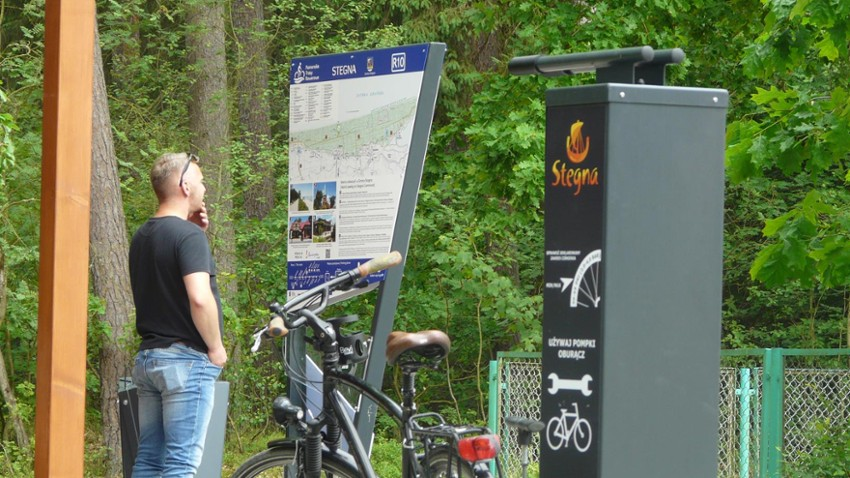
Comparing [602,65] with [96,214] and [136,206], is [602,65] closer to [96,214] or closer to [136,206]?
[96,214]

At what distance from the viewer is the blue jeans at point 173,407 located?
5.15 meters

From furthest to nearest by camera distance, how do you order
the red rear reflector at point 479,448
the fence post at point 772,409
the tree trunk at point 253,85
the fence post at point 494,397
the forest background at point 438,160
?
the tree trunk at point 253,85 → the fence post at point 494,397 → the forest background at point 438,160 → the fence post at point 772,409 → the red rear reflector at point 479,448

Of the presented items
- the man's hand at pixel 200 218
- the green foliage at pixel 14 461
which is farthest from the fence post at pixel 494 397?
the man's hand at pixel 200 218

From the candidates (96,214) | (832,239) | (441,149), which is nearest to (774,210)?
(441,149)

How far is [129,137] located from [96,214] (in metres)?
3.83

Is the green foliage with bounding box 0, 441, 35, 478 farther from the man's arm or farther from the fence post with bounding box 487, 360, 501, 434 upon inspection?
the man's arm

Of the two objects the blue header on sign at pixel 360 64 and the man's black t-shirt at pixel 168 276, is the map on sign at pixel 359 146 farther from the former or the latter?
the man's black t-shirt at pixel 168 276

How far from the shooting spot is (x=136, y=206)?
13273 millimetres

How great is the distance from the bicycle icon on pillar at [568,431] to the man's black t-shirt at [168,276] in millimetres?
2443

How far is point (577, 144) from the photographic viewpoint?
9.85 feet

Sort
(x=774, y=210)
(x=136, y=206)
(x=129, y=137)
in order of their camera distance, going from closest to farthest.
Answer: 1. (x=136, y=206)
2. (x=129, y=137)
3. (x=774, y=210)

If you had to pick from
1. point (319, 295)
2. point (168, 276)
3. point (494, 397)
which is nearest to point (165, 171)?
point (168, 276)

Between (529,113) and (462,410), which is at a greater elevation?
(529,113)

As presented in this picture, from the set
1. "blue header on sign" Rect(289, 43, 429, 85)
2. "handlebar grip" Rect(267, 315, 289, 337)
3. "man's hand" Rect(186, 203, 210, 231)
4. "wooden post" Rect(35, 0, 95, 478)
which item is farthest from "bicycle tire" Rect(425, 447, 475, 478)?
"blue header on sign" Rect(289, 43, 429, 85)
